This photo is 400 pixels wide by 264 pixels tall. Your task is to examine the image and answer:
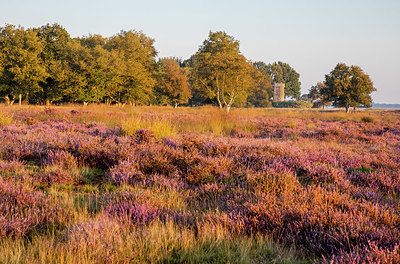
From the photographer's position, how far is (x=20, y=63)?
37.6 meters

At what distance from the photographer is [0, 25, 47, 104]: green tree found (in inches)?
1436

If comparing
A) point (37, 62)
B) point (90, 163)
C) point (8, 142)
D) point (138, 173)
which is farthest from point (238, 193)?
point (37, 62)

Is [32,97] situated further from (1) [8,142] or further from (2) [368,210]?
(2) [368,210]

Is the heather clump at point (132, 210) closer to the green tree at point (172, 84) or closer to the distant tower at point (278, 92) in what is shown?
the green tree at point (172, 84)

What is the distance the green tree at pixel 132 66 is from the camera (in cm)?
4216

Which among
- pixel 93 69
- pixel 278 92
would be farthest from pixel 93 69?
pixel 278 92

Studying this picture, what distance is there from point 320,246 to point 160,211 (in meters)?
1.66

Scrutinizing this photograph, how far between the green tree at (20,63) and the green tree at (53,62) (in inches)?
61.1

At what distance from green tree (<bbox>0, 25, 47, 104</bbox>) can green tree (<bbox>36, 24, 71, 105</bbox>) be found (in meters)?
1.55

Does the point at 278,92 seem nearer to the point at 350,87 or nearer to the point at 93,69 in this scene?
the point at 350,87

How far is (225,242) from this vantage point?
7.49ft

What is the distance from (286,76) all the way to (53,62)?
122m

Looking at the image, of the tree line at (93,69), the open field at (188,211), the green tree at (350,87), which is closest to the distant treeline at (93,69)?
the tree line at (93,69)

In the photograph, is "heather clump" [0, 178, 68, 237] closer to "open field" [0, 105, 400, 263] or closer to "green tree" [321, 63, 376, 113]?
"open field" [0, 105, 400, 263]
